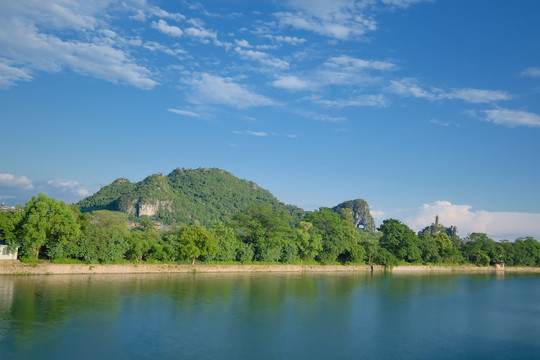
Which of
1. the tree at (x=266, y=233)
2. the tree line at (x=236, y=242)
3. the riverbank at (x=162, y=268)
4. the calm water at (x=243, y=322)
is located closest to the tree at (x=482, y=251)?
the tree line at (x=236, y=242)

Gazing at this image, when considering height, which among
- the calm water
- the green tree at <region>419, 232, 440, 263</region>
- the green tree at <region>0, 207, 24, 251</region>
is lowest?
the calm water

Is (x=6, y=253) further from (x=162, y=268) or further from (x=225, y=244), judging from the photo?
(x=225, y=244)

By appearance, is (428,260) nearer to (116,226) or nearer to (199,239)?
(199,239)

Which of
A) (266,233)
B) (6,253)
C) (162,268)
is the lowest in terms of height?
(162,268)

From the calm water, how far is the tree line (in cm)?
438

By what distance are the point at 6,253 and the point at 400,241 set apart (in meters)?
67.8

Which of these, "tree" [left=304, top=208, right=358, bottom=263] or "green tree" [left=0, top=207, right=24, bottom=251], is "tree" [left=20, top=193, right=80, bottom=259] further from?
"tree" [left=304, top=208, right=358, bottom=263]

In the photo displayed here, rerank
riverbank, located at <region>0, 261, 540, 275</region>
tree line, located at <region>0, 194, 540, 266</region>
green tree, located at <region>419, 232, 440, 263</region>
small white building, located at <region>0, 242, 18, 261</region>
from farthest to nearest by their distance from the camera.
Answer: green tree, located at <region>419, 232, 440, 263</region> < tree line, located at <region>0, 194, 540, 266</region> < small white building, located at <region>0, 242, 18, 261</region> < riverbank, located at <region>0, 261, 540, 275</region>

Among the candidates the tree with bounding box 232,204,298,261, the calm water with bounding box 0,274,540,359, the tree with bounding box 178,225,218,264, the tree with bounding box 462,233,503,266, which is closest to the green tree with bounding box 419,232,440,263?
the tree with bounding box 462,233,503,266

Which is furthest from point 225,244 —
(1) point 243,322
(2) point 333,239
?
(1) point 243,322

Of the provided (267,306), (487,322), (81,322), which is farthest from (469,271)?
(81,322)

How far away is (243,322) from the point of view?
25.7m

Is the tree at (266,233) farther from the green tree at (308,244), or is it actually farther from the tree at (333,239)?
the tree at (333,239)

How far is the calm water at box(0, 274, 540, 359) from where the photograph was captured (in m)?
19.8
